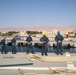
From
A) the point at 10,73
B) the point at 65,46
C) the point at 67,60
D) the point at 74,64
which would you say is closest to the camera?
the point at 10,73

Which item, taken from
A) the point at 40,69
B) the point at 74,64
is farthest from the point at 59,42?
the point at 40,69

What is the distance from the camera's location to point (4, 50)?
55.5 feet

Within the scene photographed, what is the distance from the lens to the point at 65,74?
8.41 meters

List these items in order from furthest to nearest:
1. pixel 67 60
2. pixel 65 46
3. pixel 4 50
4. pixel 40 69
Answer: pixel 65 46
pixel 4 50
pixel 67 60
pixel 40 69

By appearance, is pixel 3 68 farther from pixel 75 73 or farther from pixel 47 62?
pixel 75 73

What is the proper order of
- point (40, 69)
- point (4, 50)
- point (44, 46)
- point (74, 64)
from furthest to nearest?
point (4, 50) → point (44, 46) → point (74, 64) → point (40, 69)

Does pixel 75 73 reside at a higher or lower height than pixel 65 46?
higher

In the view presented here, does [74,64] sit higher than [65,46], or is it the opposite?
[74,64]

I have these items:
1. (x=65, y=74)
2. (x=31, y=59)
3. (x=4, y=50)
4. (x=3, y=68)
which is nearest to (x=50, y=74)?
(x=65, y=74)

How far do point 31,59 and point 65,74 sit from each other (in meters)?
4.14

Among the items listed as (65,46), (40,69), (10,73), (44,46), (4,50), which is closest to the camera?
(10,73)

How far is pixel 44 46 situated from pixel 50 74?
710cm

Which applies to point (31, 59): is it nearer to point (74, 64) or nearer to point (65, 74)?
point (74, 64)

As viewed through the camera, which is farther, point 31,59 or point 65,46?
point 65,46
